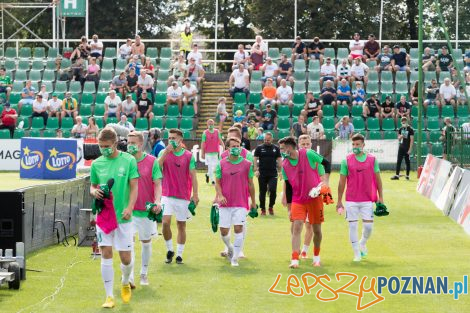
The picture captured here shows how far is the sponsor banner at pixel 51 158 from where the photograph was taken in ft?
102

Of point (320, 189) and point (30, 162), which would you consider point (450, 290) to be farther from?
point (30, 162)

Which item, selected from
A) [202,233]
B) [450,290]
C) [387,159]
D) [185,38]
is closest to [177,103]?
[185,38]

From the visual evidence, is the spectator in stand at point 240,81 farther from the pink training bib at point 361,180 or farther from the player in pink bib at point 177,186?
the player in pink bib at point 177,186

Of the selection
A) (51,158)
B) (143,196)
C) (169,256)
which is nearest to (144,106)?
(51,158)

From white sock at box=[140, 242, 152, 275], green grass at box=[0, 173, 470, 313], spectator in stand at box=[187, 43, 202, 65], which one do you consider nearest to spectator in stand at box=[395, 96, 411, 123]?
spectator in stand at box=[187, 43, 202, 65]

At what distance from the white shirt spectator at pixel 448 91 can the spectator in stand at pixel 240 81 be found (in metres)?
7.17

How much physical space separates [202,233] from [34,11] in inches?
1850

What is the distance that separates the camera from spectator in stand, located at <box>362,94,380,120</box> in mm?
38688

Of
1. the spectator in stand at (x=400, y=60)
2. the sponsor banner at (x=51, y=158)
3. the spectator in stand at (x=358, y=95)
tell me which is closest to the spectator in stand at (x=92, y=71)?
the spectator in stand at (x=358, y=95)

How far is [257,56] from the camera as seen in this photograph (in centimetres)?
4191

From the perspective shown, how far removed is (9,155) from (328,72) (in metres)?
12.1

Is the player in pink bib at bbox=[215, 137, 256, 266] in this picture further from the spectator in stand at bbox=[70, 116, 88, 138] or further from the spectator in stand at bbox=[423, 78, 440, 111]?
the spectator in stand at bbox=[423, 78, 440, 111]

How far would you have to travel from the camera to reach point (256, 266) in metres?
15.9

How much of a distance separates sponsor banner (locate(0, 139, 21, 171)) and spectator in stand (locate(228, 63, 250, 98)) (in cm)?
842
